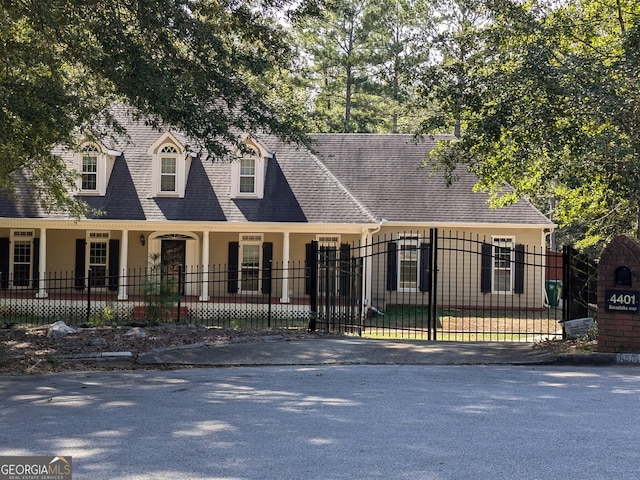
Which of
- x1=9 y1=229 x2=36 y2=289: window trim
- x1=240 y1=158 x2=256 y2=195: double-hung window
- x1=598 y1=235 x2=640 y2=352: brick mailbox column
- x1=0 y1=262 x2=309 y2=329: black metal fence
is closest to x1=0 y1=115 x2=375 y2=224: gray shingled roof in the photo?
x1=240 y1=158 x2=256 y2=195: double-hung window

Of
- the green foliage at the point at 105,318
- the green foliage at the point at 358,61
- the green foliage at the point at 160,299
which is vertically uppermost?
the green foliage at the point at 358,61

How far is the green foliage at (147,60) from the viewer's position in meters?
11.8

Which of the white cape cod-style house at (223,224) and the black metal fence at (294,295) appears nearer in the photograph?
the black metal fence at (294,295)

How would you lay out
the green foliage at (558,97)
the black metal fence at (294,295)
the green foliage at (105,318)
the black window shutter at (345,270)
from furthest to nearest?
the black metal fence at (294,295)
the green foliage at (105,318)
the black window shutter at (345,270)
the green foliage at (558,97)

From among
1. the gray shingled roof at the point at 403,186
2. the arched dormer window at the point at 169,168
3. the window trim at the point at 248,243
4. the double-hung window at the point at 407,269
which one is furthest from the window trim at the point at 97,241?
the double-hung window at the point at 407,269

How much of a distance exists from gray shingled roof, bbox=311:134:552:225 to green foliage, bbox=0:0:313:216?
13247 mm

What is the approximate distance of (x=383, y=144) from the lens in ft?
103

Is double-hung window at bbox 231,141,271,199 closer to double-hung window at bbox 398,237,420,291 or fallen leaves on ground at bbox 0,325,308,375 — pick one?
double-hung window at bbox 398,237,420,291

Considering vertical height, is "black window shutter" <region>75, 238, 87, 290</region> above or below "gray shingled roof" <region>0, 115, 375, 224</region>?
below

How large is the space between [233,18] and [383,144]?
1829 centimetres

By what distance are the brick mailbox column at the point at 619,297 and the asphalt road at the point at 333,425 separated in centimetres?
143

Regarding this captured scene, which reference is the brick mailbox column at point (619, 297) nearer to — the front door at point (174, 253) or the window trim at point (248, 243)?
the window trim at point (248, 243)

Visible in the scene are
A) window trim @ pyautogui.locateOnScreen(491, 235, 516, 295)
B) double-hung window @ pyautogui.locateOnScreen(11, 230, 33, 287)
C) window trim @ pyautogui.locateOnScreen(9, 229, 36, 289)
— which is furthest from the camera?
window trim @ pyautogui.locateOnScreen(491, 235, 516, 295)

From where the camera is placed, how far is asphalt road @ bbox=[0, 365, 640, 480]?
19.8 feet
